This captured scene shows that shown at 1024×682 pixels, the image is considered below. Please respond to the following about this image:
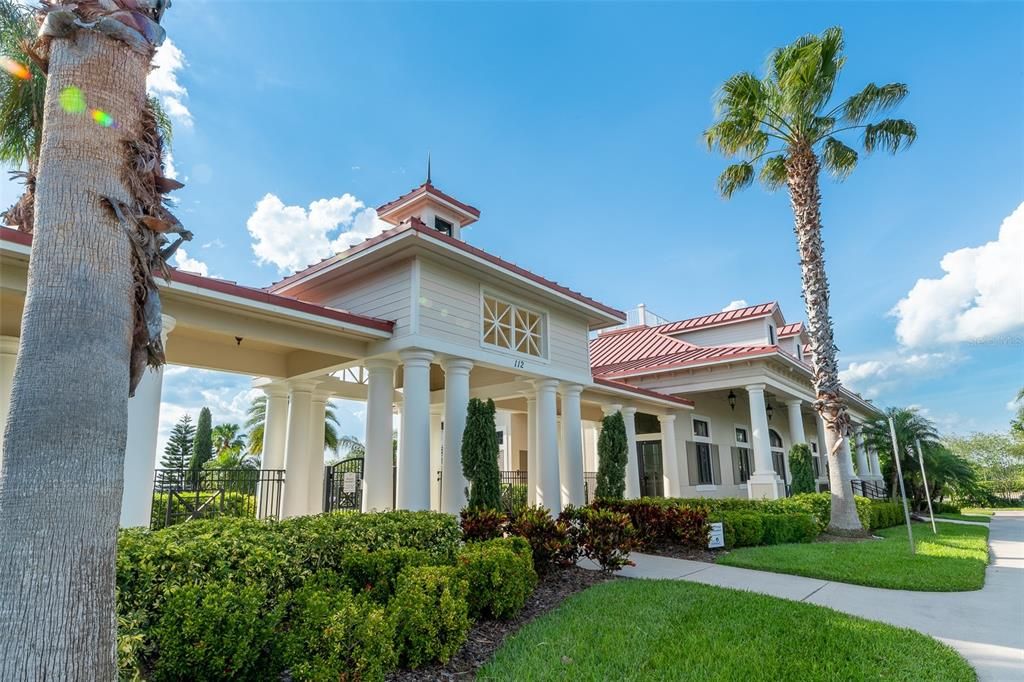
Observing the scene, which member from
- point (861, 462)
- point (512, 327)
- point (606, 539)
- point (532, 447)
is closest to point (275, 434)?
point (512, 327)

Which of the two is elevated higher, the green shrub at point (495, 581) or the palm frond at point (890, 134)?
the palm frond at point (890, 134)

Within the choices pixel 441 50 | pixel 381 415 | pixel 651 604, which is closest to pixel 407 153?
pixel 441 50

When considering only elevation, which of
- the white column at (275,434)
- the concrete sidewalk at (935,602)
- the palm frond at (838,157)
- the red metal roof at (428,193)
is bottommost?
the concrete sidewalk at (935,602)

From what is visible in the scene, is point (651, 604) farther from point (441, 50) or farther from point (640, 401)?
point (640, 401)

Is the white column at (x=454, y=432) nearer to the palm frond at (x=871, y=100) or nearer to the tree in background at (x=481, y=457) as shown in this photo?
the tree in background at (x=481, y=457)

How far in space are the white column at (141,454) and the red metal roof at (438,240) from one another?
3.44 m

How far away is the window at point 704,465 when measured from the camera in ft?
64.9

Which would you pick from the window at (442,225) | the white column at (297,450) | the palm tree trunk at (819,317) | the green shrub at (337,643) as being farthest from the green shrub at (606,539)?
the palm tree trunk at (819,317)

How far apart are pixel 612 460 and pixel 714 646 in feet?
22.6

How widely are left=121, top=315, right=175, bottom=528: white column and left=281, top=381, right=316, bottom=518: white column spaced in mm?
4807

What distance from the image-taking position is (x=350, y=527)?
5750mm

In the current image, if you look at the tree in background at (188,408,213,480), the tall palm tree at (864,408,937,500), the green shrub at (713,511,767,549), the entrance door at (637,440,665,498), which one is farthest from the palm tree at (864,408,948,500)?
the tree in background at (188,408,213,480)

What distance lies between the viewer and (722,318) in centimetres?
1992

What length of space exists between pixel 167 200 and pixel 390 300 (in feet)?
19.5
